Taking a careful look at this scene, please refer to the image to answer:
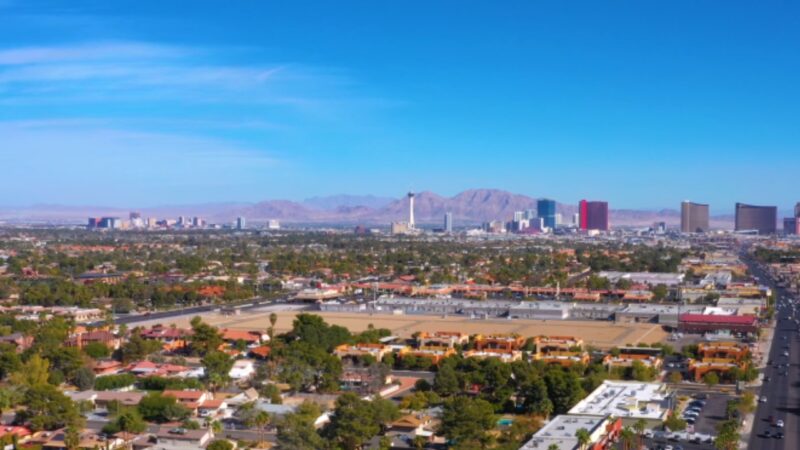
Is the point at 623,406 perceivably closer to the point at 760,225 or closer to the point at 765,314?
the point at 765,314

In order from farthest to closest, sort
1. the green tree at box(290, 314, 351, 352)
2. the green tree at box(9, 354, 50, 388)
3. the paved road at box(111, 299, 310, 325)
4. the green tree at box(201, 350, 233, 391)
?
1. the paved road at box(111, 299, 310, 325)
2. the green tree at box(290, 314, 351, 352)
3. the green tree at box(201, 350, 233, 391)
4. the green tree at box(9, 354, 50, 388)

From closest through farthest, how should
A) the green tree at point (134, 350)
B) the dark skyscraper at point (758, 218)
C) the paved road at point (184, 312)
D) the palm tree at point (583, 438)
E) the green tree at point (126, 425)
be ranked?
the palm tree at point (583, 438), the green tree at point (126, 425), the green tree at point (134, 350), the paved road at point (184, 312), the dark skyscraper at point (758, 218)

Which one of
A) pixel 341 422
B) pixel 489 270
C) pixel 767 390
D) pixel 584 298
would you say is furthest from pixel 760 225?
pixel 341 422

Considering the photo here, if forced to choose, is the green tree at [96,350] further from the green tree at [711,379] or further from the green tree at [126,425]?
the green tree at [711,379]

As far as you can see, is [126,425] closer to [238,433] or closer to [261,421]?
[238,433]

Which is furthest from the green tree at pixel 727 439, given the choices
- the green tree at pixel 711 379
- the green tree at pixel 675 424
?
the green tree at pixel 711 379

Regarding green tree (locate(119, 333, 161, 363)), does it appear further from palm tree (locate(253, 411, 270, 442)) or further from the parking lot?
the parking lot

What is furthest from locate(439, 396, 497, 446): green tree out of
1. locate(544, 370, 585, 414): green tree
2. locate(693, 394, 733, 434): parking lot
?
locate(693, 394, 733, 434): parking lot
